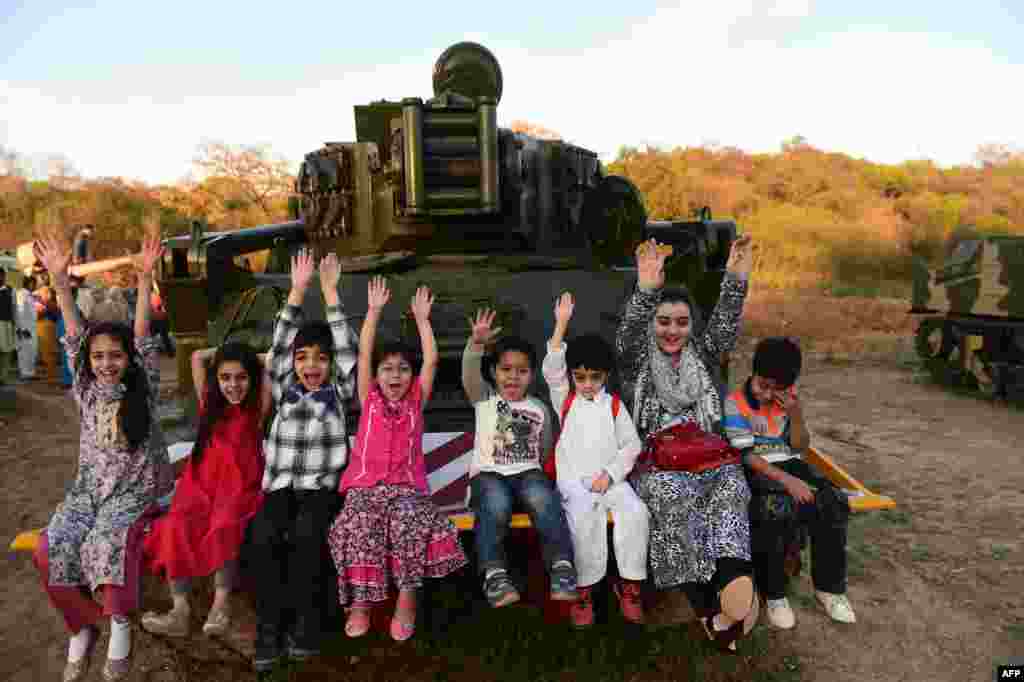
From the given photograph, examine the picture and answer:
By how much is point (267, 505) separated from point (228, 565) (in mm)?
293

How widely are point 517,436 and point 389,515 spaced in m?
0.67

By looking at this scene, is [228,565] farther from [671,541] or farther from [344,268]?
[344,268]

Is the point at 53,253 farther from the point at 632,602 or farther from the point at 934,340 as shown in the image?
the point at 934,340

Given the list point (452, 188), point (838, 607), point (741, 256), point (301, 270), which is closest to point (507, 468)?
point (301, 270)

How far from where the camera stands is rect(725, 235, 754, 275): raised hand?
10.9ft

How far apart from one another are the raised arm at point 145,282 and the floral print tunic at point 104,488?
9 cm

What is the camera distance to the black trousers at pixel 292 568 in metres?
2.84

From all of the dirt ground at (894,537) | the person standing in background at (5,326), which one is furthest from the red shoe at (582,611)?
the person standing in background at (5,326)

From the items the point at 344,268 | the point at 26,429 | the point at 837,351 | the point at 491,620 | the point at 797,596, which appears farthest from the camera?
the point at 837,351

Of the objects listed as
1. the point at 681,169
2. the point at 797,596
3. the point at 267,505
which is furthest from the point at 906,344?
the point at 681,169

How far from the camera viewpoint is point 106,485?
3.08m

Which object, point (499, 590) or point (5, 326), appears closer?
point (499, 590)

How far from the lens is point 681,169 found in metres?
37.7

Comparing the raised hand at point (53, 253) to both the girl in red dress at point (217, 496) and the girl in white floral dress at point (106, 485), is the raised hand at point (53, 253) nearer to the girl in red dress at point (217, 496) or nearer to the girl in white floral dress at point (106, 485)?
the girl in white floral dress at point (106, 485)
